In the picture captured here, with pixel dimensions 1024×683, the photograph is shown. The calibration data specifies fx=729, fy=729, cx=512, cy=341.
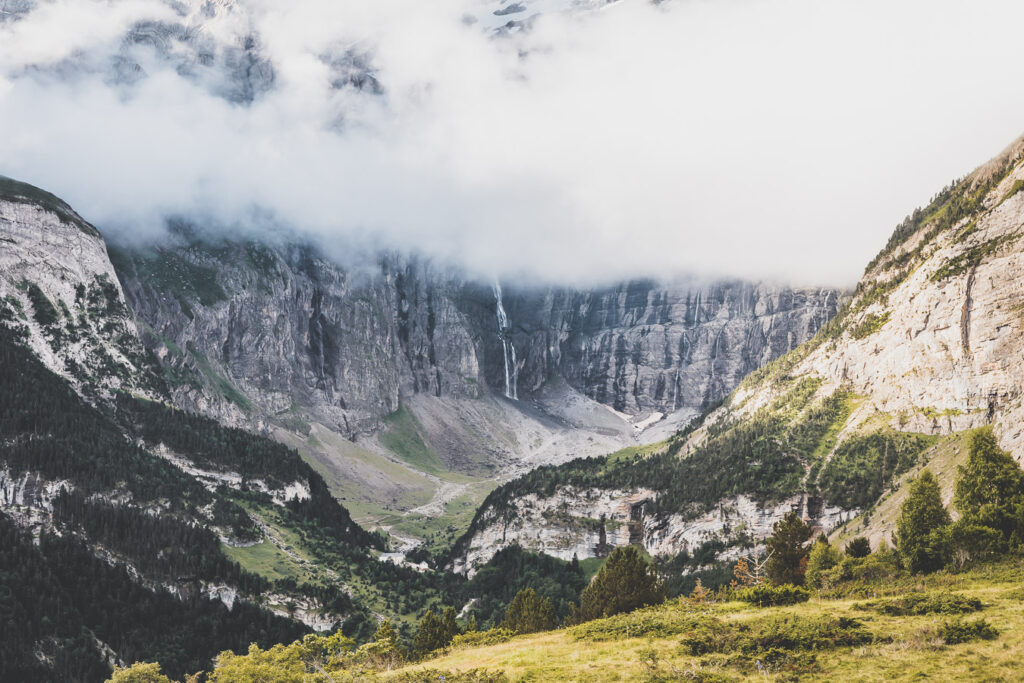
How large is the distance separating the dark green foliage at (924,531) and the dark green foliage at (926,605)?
74.9 feet

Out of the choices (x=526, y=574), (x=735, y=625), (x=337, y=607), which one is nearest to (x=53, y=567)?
(x=337, y=607)

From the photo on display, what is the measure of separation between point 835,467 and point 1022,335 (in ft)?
154

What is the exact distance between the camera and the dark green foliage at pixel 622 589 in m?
79.6

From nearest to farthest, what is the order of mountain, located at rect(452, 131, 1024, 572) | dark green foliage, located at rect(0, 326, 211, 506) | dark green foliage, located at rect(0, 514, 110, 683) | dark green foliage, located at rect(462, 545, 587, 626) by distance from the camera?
dark green foliage, located at rect(0, 514, 110, 683)
mountain, located at rect(452, 131, 1024, 572)
dark green foliage, located at rect(0, 326, 211, 506)
dark green foliage, located at rect(462, 545, 587, 626)

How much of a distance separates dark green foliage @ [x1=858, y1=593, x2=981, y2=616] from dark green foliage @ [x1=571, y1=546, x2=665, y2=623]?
3309 cm

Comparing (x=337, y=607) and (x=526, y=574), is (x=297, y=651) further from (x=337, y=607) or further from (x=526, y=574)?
(x=526, y=574)

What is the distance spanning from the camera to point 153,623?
15025cm

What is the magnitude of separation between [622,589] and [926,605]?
41693 mm

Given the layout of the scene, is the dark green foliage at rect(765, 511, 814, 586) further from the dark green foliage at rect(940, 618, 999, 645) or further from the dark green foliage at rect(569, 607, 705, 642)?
the dark green foliage at rect(940, 618, 999, 645)

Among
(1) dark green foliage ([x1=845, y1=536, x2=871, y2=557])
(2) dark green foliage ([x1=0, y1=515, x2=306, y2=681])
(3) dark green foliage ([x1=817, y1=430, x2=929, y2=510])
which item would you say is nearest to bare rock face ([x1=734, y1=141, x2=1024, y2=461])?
(3) dark green foliage ([x1=817, y1=430, x2=929, y2=510])

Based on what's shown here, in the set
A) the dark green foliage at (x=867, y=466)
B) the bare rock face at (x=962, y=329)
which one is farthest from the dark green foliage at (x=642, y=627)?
the bare rock face at (x=962, y=329)

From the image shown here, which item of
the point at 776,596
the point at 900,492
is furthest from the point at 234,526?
the point at 776,596

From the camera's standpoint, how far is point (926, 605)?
42.5 meters

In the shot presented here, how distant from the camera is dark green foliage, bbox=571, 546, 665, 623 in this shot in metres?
79.6
